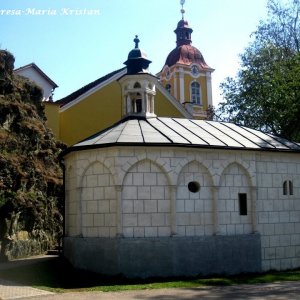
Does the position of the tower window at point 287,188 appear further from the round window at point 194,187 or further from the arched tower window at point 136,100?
the arched tower window at point 136,100

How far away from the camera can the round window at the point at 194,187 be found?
1542 cm

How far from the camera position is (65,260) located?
662 inches

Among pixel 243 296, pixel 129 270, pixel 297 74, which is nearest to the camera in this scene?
pixel 243 296

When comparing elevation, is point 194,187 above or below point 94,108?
below

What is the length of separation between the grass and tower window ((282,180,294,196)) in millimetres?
3157

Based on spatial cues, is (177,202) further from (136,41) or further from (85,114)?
(85,114)

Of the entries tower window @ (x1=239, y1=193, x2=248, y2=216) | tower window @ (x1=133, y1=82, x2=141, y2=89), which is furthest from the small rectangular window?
tower window @ (x1=133, y1=82, x2=141, y2=89)

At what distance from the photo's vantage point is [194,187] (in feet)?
51.0

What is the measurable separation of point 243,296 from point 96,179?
6346 millimetres

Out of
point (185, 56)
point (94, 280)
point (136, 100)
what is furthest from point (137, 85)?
point (185, 56)

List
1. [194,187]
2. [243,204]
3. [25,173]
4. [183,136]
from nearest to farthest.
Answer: [194,187] < [183,136] < [243,204] < [25,173]

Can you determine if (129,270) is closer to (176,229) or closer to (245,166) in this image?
(176,229)

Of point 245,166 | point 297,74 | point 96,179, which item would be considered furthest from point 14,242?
point 297,74

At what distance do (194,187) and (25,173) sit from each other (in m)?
8.88
